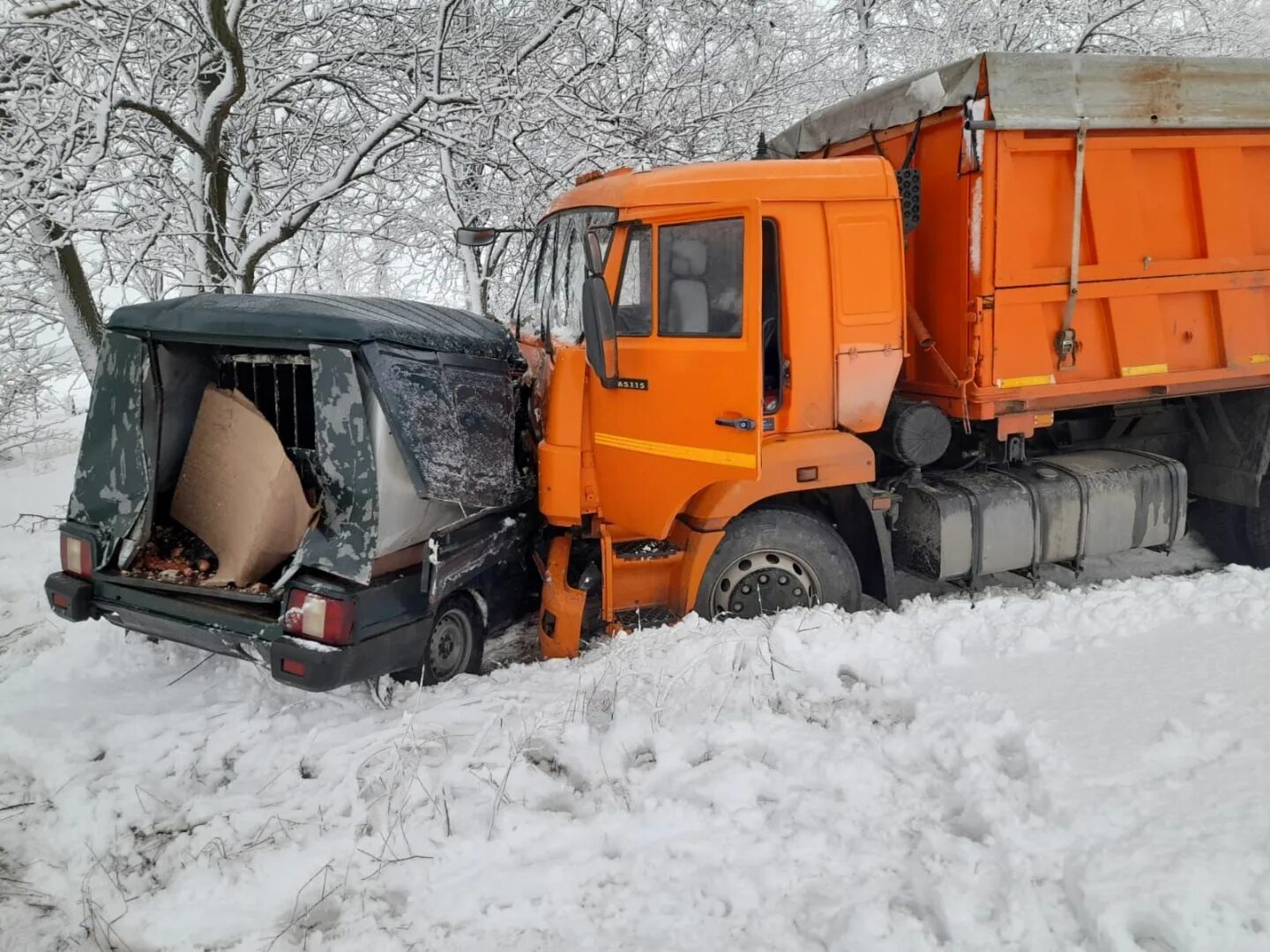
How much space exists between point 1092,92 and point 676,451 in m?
3.10

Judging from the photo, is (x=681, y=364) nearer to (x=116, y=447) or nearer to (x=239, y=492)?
(x=239, y=492)

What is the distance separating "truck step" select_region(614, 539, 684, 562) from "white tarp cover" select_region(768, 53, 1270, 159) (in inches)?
113

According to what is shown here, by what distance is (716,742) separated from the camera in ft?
10.3

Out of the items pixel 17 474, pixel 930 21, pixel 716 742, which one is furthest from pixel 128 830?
pixel 930 21

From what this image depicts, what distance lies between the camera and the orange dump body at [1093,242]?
172 inches

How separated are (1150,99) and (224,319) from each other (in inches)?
200

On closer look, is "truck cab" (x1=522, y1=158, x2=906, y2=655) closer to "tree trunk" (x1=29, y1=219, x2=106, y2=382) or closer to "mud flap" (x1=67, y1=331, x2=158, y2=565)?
"mud flap" (x1=67, y1=331, x2=158, y2=565)

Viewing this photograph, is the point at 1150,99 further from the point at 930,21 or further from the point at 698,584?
the point at 930,21

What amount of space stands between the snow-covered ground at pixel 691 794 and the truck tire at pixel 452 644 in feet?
0.75

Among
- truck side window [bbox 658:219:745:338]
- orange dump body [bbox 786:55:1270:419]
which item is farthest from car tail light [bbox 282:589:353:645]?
orange dump body [bbox 786:55:1270:419]

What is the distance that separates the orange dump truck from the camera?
401cm

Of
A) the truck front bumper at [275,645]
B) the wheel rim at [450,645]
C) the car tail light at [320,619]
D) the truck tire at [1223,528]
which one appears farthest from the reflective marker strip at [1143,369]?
the car tail light at [320,619]

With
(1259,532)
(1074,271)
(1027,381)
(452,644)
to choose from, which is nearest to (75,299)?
(452,644)

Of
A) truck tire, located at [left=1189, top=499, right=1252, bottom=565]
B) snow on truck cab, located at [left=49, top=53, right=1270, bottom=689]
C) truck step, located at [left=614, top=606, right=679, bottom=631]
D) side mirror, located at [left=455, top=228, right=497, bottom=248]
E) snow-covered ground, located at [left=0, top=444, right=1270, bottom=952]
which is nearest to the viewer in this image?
snow-covered ground, located at [left=0, top=444, right=1270, bottom=952]
